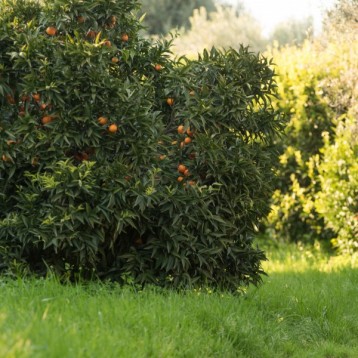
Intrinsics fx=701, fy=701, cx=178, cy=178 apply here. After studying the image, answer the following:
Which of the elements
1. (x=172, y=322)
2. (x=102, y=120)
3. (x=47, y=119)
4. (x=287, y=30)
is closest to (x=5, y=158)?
(x=47, y=119)

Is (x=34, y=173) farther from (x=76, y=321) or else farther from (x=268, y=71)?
(x=268, y=71)

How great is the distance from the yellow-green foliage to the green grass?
3.75 metres

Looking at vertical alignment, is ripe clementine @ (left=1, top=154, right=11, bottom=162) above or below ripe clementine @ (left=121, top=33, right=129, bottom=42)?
below

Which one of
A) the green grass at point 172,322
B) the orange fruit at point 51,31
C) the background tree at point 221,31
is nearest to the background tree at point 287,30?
the background tree at point 221,31

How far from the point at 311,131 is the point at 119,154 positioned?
21.2 feet

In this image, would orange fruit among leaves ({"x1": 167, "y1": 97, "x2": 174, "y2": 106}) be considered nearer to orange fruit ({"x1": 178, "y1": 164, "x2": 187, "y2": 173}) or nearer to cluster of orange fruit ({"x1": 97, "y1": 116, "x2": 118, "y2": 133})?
orange fruit ({"x1": 178, "y1": 164, "x2": 187, "y2": 173})

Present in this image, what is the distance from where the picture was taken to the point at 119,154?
20.2ft

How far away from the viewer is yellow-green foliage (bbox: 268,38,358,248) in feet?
36.8

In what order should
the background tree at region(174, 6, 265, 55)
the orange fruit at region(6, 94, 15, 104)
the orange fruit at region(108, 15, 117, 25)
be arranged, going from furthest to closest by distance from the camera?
the background tree at region(174, 6, 265, 55)
the orange fruit at region(108, 15, 117, 25)
the orange fruit at region(6, 94, 15, 104)

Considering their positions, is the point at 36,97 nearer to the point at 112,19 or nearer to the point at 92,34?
the point at 92,34

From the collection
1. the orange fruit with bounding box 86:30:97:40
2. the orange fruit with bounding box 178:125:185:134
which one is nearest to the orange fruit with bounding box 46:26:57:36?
the orange fruit with bounding box 86:30:97:40

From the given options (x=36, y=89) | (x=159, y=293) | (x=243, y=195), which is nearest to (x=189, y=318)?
(x=159, y=293)

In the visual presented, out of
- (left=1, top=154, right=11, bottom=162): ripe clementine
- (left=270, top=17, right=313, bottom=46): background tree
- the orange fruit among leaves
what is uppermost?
(left=270, top=17, right=313, bottom=46): background tree

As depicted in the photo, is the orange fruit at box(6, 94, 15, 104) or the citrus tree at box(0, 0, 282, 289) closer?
the citrus tree at box(0, 0, 282, 289)
